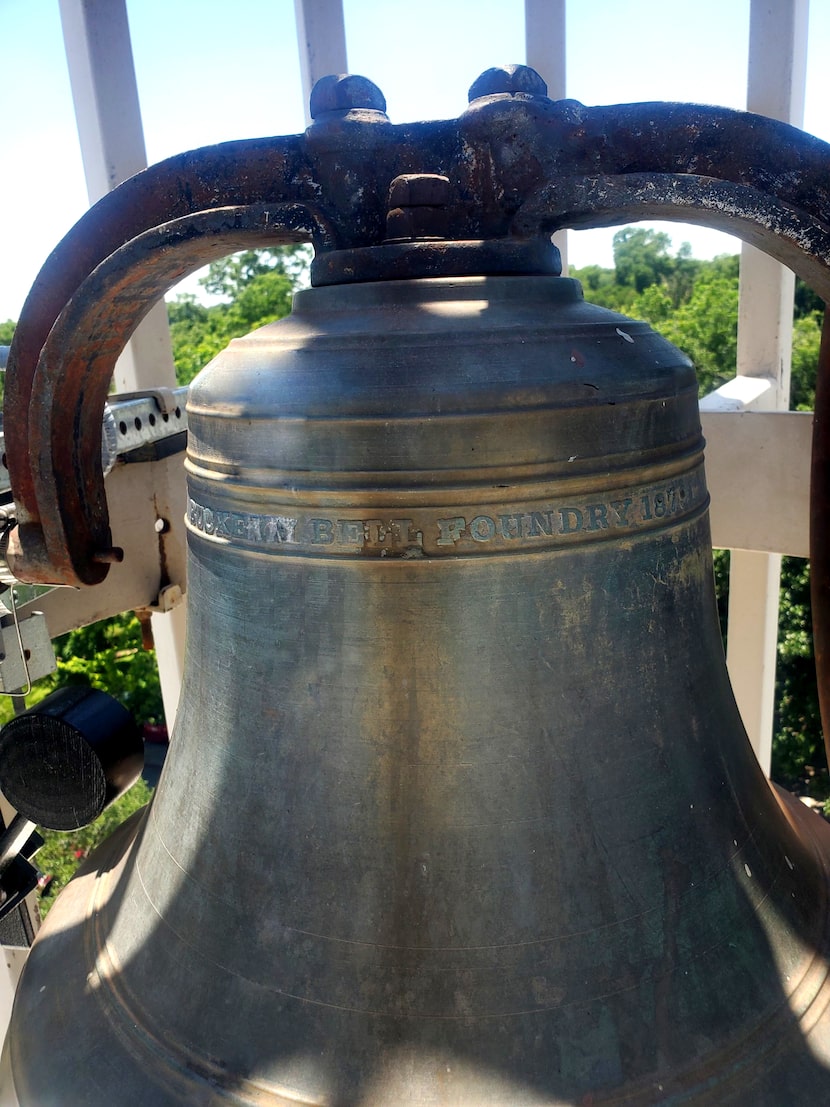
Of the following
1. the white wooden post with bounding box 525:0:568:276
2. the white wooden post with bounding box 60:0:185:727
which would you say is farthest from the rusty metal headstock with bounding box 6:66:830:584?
the white wooden post with bounding box 525:0:568:276

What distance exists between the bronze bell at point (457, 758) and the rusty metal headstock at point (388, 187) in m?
0.07

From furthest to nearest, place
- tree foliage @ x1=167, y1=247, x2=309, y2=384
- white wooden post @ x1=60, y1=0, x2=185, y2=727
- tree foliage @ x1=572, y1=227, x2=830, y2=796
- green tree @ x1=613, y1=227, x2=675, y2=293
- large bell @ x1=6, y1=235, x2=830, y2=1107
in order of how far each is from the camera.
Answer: green tree @ x1=613, y1=227, x2=675, y2=293
tree foliage @ x1=167, y1=247, x2=309, y2=384
tree foliage @ x1=572, y1=227, x2=830, y2=796
white wooden post @ x1=60, y1=0, x2=185, y2=727
large bell @ x1=6, y1=235, x2=830, y2=1107

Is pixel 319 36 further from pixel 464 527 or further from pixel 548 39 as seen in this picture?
pixel 464 527

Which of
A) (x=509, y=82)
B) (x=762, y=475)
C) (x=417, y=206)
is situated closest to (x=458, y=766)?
(x=417, y=206)

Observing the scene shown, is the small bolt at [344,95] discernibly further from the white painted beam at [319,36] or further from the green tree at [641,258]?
the green tree at [641,258]

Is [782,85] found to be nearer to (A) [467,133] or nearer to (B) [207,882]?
(A) [467,133]

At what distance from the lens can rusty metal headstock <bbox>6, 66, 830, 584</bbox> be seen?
1053 mm

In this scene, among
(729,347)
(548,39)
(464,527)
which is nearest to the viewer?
(464,527)

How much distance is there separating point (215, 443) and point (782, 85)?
6.83ft

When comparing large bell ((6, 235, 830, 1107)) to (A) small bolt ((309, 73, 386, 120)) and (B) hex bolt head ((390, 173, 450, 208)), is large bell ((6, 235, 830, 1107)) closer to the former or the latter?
(B) hex bolt head ((390, 173, 450, 208))

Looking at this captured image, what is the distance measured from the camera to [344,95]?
117cm

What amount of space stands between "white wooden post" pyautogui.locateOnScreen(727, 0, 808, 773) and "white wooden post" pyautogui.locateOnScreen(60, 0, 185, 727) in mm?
1527

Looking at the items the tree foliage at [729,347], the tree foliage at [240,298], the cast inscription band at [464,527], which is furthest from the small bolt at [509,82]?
the tree foliage at [240,298]

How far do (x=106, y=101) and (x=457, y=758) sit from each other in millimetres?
2086
